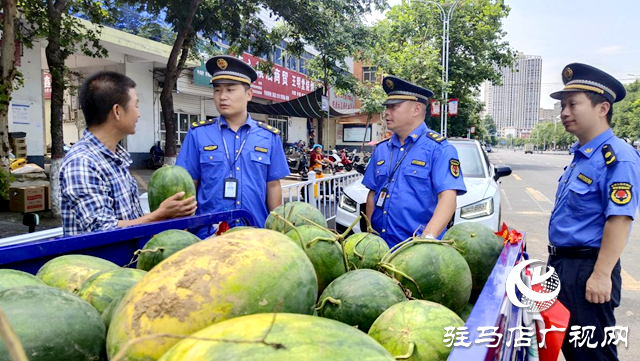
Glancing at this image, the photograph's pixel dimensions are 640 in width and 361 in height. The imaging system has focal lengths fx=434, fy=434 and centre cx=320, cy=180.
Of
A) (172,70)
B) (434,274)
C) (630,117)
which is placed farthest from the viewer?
(630,117)

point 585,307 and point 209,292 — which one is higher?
point 209,292

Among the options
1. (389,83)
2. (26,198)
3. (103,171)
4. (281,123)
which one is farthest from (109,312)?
(281,123)

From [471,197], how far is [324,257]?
4120 mm

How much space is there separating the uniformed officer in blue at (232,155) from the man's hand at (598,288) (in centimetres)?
207

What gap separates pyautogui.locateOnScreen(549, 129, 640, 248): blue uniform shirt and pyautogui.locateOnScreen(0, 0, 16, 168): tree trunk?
7.07 meters

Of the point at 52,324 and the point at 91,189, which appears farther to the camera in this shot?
the point at 91,189

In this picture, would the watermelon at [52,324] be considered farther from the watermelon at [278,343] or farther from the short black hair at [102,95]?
the short black hair at [102,95]

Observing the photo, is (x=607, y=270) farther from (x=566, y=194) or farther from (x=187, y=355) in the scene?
(x=187, y=355)

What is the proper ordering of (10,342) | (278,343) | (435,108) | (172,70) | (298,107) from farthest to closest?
1. (435,108)
2. (298,107)
3. (172,70)
4. (278,343)
5. (10,342)

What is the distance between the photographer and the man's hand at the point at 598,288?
92.8 inches

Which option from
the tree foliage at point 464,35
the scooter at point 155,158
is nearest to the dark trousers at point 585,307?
the scooter at point 155,158

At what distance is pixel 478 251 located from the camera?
1.93 meters

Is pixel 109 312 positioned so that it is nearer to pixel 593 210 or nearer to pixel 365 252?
pixel 365 252

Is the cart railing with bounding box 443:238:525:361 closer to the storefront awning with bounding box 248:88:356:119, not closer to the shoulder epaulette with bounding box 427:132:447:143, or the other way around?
the shoulder epaulette with bounding box 427:132:447:143
